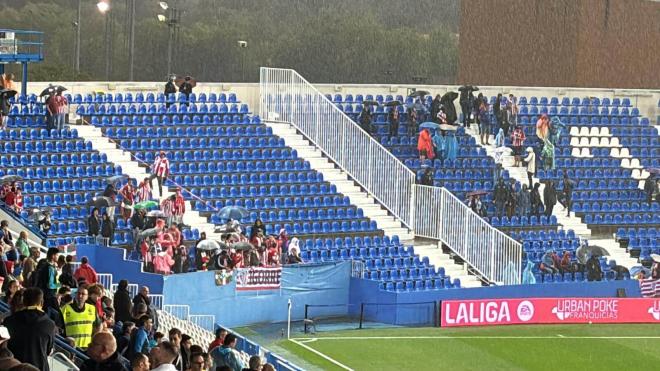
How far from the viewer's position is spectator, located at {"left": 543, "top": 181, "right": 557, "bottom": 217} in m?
33.0

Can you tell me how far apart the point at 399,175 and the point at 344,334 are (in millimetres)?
6195

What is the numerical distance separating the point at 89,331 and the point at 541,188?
843 inches

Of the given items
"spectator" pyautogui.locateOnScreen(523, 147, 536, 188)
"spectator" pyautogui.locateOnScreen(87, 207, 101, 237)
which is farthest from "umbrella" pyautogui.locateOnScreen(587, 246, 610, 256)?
"spectator" pyautogui.locateOnScreen(87, 207, 101, 237)

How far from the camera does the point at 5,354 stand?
9328mm

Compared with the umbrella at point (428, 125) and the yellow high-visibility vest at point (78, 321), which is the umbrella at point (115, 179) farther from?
the yellow high-visibility vest at point (78, 321)

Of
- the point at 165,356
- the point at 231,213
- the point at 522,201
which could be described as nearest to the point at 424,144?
the point at 522,201

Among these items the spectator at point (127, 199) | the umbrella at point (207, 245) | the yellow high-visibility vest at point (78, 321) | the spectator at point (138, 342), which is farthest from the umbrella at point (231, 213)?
the spectator at point (138, 342)

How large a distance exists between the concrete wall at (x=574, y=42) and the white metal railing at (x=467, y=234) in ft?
39.1

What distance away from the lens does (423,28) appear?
73688 millimetres

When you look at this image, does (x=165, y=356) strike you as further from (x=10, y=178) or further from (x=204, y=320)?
(x=10, y=178)

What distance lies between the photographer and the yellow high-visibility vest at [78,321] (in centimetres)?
1409

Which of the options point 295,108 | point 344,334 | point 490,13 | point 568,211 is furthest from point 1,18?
point 344,334

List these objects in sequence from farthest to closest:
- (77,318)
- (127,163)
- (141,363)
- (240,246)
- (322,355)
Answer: (127,163) → (240,246) → (322,355) → (77,318) → (141,363)

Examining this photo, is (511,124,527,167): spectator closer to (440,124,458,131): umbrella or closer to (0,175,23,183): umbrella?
(440,124,458,131): umbrella
